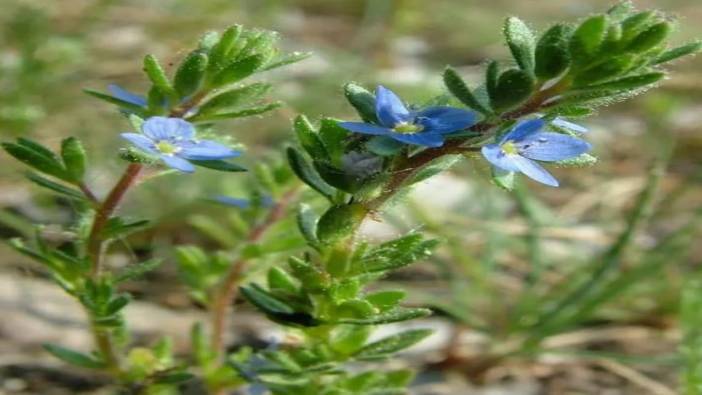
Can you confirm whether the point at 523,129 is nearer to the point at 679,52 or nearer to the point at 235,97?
the point at 679,52

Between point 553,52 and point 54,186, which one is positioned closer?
point 553,52

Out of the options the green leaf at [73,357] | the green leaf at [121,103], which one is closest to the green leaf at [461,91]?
the green leaf at [121,103]

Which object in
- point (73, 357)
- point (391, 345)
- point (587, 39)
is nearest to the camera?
point (587, 39)

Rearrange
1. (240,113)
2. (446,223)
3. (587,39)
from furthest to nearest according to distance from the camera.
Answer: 1. (446,223)
2. (240,113)
3. (587,39)

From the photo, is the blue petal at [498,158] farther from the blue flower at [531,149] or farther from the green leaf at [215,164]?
the green leaf at [215,164]

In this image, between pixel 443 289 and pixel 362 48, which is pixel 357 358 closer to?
pixel 443 289

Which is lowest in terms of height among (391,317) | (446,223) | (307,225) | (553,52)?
(391,317)

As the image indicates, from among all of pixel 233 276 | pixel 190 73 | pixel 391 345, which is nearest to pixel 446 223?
pixel 233 276
